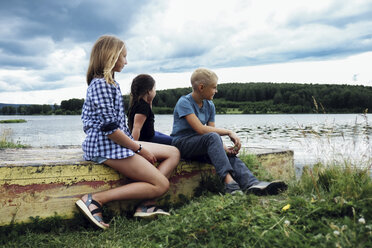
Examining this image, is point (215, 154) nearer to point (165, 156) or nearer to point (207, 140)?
point (207, 140)

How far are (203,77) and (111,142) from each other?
57.4 inches

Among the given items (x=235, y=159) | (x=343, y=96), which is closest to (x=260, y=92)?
(x=343, y=96)

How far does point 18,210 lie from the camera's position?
3.29m

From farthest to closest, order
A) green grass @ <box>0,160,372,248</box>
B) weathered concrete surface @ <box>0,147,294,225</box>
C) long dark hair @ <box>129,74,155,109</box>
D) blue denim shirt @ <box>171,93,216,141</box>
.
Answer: long dark hair @ <box>129,74,155,109</box>, blue denim shirt @ <box>171,93,216,141</box>, weathered concrete surface @ <box>0,147,294,225</box>, green grass @ <box>0,160,372,248</box>

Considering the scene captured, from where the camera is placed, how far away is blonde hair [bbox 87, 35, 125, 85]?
3338 mm

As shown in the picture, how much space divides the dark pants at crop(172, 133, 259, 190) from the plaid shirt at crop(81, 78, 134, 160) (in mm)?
921

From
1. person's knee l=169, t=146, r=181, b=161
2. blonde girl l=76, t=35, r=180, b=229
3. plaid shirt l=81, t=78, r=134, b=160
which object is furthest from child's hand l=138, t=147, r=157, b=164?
person's knee l=169, t=146, r=181, b=161

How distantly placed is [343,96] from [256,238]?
98.6ft

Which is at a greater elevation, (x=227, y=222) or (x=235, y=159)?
(x=235, y=159)

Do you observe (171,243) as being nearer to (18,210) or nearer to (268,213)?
(268,213)

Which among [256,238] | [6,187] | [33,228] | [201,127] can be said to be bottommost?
[33,228]

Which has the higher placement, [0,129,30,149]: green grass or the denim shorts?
the denim shorts

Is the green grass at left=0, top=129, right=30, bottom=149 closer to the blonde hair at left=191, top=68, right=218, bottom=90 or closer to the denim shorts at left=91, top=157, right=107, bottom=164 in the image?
the denim shorts at left=91, top=157, right=107, bottom=164

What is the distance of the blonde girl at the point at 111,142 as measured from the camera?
3223 mm
